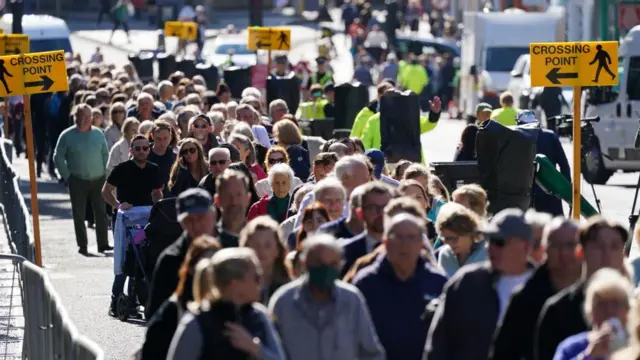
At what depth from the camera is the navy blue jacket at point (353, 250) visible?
407 inches

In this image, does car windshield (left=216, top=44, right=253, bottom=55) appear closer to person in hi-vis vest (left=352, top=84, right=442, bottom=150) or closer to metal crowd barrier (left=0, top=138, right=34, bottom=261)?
metal crowd barrier (left=0, top=138, right=34, bottom=261)

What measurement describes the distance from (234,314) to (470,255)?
2777mm

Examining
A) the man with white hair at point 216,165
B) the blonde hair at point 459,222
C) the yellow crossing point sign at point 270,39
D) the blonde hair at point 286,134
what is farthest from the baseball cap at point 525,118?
the yellow crossing point sign at point 270,39

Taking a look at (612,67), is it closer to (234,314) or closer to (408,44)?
(234,314)

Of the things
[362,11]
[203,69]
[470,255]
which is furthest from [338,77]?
[470,255]

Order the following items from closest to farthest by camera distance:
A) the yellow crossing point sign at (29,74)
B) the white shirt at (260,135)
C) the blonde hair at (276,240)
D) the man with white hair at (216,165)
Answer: the blonde hair at (276,240) < the man with white hair at (216,165) < the yellow crossing point sign at (29,74) < the white shirt at (260,135)

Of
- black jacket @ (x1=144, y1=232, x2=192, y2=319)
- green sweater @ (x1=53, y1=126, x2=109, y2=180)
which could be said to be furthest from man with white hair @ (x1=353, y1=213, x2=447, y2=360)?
green sweater @ (x1=53, y1=126, x2=109, y2=180)

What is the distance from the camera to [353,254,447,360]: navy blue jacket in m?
9.45

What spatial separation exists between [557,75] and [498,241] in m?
8.25

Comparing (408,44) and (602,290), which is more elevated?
(602,290)

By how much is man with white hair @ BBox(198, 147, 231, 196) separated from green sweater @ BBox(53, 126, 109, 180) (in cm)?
597

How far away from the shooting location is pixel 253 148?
17.2 meters

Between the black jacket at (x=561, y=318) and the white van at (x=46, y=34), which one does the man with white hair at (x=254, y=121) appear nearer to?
the black jacket at (x=561, y=318)

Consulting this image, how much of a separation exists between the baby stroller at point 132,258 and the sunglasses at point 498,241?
23.8 ft
